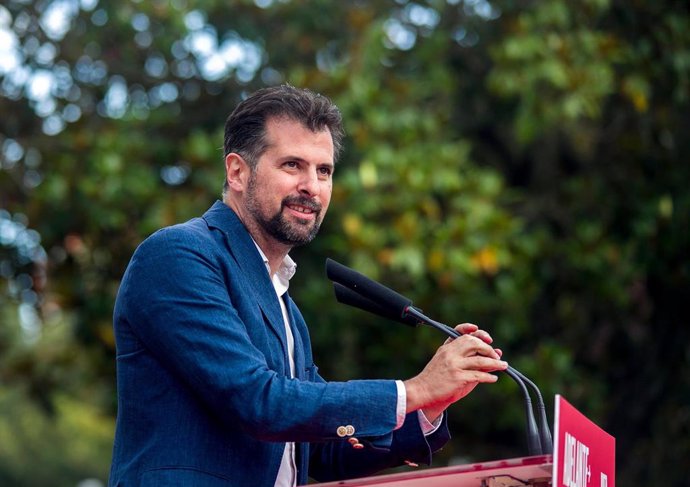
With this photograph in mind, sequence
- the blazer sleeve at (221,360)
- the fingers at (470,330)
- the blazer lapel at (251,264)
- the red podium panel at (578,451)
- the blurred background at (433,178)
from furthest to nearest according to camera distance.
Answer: the blurred background at (433,178), the blazer lapel at (251,264), the fingers at (470,330), the blazer sleeve at (221,360), the red podium panel at (578,451)

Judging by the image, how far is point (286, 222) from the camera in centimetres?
316

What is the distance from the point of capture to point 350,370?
8.23 m

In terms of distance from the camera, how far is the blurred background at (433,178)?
26.6ft

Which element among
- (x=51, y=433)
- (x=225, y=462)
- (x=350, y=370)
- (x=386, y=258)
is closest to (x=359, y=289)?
(x=225, y=462)

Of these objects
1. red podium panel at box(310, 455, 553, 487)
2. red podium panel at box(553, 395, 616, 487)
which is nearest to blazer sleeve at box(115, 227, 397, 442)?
red podium panel at box(310, 455, 553, 487)

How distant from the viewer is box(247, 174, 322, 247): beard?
3.16 meters

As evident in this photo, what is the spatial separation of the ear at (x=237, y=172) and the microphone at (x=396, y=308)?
313mm

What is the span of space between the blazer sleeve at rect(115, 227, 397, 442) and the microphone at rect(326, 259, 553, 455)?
0.97 feet

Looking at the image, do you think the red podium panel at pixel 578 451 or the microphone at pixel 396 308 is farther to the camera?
the microphone at pixel 396 308

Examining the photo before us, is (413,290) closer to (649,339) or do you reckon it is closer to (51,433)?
(649,339)

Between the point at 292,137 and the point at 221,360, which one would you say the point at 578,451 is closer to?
the point at 221,360

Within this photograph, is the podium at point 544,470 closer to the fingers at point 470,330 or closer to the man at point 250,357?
the man at point 250,357

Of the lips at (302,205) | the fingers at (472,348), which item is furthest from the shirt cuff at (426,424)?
the lips at (302,205)

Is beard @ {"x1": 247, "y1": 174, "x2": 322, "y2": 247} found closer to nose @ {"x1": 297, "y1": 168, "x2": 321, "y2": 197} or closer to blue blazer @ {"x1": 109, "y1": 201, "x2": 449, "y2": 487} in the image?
nose @ {"x1": 297, "y1": 168, "x2": 321, "y2": 197}
